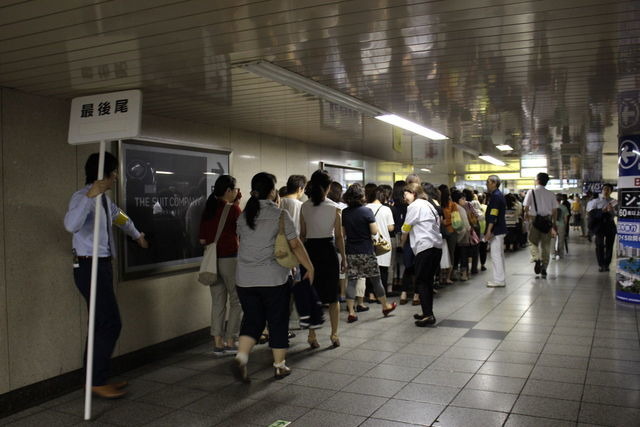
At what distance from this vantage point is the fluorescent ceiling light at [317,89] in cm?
427

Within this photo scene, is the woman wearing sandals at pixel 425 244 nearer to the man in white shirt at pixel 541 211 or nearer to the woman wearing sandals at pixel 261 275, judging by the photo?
the woman wearing sandals at pixel 261 275

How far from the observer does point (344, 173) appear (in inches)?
428

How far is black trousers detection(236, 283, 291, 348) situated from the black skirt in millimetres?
896

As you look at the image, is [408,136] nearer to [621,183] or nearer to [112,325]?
[621,183]

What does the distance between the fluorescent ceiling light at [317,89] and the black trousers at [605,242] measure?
587 centimetres

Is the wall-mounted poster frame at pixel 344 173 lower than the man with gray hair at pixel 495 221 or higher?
higher

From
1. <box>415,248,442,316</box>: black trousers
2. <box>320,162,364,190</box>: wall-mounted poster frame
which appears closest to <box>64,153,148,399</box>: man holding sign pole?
<box>415,248,442,316</box>: black trousers

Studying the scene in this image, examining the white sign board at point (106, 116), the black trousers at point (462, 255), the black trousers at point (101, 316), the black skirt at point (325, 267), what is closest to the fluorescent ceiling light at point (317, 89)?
the white sign board at point (106, 116)

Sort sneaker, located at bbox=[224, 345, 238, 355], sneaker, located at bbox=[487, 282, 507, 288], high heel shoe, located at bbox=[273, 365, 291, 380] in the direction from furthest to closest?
1. sneaker, located at bbox=[487, 282, 507, 288]
2. sneaker, located at bbox=[224, 345, 238, 355]
3. high heel shoe, located at bbox=[273, 365, 291, 380]

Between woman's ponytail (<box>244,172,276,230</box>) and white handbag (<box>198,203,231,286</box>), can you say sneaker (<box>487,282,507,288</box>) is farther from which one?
woman's ponytail (<box>244,172,276,230</box>)

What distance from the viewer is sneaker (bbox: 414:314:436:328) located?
21.8ft

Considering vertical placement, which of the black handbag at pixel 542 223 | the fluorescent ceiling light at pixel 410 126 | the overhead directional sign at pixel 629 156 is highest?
the fluorescent ceiling light at pixel 410 126

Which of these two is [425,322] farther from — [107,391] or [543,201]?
[543,201]

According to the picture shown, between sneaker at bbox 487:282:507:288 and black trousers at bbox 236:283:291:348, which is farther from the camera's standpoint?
sneaker at bbox 487:282:507:288
